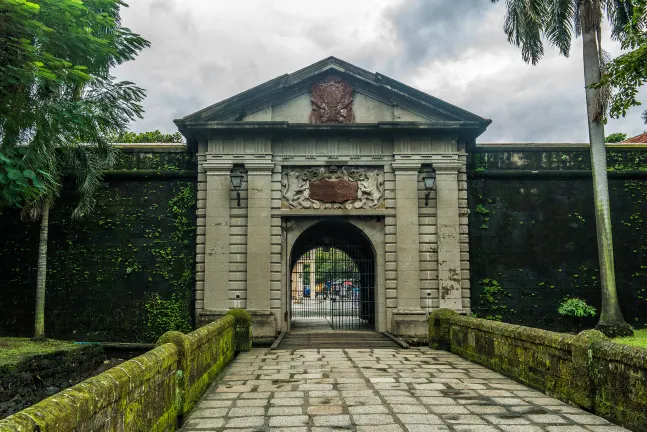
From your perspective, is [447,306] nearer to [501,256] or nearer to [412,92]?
[501,256]

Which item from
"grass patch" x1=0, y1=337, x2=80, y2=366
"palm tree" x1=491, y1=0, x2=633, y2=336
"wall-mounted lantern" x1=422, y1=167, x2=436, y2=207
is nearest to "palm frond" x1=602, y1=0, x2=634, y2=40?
"palm tree" x1=491, y1=0, x2=633, y2=336

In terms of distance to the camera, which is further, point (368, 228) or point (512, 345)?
point (368, 228)

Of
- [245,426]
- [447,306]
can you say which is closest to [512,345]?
[245,426]

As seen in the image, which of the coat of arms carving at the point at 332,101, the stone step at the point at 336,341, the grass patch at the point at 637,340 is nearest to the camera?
the grass patch at the point at 637,340

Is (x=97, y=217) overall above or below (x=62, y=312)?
above

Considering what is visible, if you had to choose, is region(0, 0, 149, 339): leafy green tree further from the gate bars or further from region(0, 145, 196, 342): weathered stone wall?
the gate bars

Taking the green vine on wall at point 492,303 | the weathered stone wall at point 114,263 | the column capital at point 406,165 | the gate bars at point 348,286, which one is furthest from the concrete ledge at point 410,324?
the weathered stone wall at point 114,263

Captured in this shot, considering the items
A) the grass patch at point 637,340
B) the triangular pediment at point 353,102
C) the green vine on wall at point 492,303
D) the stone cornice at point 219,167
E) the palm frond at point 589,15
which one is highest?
the palm frond at point 589,15

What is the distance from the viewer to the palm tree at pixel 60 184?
526 inches

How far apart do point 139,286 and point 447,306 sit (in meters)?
8.21

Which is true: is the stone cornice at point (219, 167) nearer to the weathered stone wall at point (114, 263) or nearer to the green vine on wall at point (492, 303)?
the weathered stone wall at point (114, 263)

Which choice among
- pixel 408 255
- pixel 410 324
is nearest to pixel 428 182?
pixel 408 255

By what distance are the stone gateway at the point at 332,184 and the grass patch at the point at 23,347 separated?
134 inches

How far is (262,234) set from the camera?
1348 centimetres
